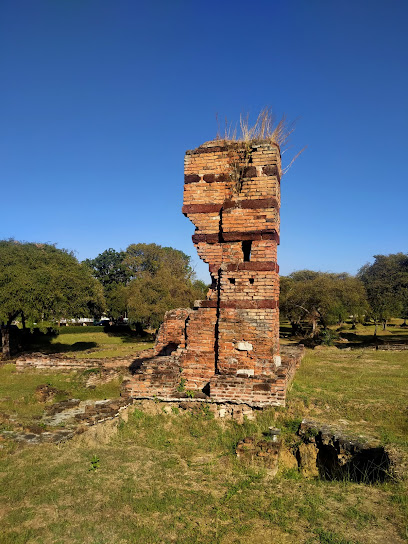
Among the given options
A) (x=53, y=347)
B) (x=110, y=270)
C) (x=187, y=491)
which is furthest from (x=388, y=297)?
(x=110, y=270)

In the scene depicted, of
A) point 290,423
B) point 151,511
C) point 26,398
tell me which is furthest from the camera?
point 26,398

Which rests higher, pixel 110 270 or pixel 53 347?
pixel 110 270

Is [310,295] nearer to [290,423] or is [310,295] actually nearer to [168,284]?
[168,284]

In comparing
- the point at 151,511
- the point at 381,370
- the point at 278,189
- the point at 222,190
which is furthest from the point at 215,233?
the point at 381,370

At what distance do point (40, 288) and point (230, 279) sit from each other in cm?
1427

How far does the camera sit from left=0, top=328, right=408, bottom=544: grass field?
386cm

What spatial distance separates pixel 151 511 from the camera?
426cm

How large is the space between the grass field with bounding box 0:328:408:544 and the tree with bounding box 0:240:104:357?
1375cm

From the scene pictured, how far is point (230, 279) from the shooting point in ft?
27.0

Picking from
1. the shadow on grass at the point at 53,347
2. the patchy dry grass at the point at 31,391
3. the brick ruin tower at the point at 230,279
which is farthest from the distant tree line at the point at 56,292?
the brick ruin tower at the point at 230,279

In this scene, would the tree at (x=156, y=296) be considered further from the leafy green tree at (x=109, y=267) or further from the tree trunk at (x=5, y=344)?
the leafy green tree at (x=109, y=267)

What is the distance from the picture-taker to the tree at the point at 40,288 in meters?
18.8

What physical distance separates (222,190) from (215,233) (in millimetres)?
962

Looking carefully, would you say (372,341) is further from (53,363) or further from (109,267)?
(109,267)
